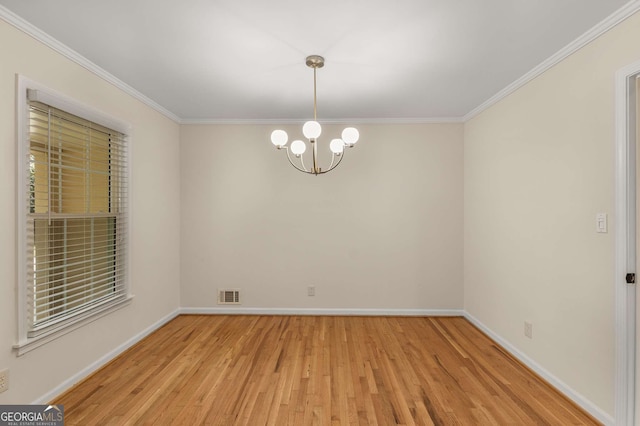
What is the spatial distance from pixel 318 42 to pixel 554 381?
3145 millimetres

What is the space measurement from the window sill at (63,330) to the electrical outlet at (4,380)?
0.11 meters

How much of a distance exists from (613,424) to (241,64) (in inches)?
143

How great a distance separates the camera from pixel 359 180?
4121 millimetres

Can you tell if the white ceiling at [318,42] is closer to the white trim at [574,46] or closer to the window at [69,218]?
the white trim at [574,46]

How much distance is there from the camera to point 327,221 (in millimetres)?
4148

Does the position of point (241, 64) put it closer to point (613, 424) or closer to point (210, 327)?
point (210, 327)

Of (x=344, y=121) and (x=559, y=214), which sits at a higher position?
(x=344, y=121)

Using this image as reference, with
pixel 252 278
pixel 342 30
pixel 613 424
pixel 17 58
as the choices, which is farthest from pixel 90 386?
pixel 613 424

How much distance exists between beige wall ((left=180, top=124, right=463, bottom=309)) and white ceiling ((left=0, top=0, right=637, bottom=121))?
82 cm

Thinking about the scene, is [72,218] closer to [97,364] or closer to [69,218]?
[69,218]

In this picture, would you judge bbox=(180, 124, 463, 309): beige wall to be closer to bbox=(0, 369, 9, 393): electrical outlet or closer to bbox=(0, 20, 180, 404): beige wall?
bbox=(0, 20, 180, 404): beige wall

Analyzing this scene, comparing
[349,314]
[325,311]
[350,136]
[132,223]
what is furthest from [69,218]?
[349,314]

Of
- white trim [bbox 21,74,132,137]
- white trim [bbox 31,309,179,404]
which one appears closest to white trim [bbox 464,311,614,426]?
white trim [bbox 31,309,179,404]

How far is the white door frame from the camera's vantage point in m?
1.90
